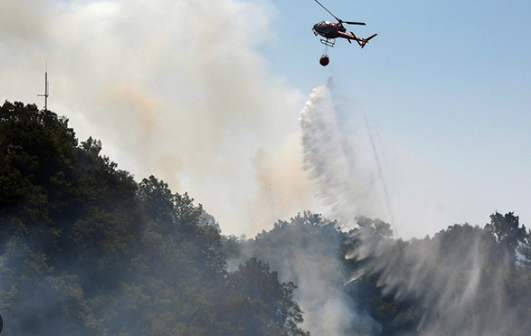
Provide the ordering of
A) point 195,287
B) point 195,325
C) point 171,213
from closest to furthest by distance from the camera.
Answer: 1. point 195,325
2. point 195,287
3. point 171,213

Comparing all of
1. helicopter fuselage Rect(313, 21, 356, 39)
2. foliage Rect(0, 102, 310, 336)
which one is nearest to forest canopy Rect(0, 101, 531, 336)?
foliage Rect(0, 102, 310, 336)

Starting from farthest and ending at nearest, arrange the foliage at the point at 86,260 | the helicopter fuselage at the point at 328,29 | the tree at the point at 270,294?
the tree at the point at 270,294
the foliage at the point at 86,260
the helicopter fuselage at the point at 328,29

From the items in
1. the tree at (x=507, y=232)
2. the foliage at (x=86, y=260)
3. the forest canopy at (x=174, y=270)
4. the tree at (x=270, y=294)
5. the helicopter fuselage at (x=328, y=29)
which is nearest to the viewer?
the helicopter fuselage at (x=328, y=29)

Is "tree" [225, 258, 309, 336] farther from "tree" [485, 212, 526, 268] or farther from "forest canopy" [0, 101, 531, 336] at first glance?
"tree" [485, 212, 526, 268]

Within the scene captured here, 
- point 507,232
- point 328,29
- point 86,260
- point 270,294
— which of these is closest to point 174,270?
point 270,294

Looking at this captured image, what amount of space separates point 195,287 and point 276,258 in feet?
291

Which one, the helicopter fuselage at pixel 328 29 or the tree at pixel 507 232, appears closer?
the helicopter fuselage at pixel 328 29

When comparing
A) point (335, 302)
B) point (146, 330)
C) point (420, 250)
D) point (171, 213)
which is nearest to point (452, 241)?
point (420, 250)

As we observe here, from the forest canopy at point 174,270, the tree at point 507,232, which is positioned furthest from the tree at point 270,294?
the tree at point 507,232

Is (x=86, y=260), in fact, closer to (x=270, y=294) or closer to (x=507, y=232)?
(x=270, y=294)

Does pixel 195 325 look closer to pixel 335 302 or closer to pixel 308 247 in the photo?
pixel 335 302

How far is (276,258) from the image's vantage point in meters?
180

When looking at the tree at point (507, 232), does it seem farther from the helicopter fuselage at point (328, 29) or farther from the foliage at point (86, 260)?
the helicopter fuselage at point (328, 29)

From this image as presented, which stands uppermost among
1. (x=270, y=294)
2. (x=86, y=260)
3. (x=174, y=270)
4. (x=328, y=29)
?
(x=328, y=29)
